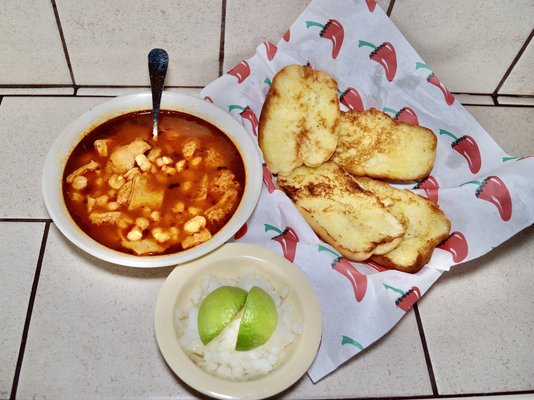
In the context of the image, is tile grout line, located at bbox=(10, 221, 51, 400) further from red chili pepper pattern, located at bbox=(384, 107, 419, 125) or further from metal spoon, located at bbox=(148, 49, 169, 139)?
red chili pepper pattern, located at bbox=(384, 107, 419, 125)

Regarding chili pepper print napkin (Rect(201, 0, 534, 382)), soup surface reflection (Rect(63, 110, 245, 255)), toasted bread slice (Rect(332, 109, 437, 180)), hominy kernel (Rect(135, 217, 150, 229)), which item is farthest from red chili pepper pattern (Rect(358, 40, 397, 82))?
hominy kernel (Rect(135, 217, 150, 229))

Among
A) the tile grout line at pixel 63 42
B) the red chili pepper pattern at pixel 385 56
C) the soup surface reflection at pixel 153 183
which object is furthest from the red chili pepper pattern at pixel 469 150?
the tile grout line at pixel 63 42

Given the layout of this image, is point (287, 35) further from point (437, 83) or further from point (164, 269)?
point (164, 269)

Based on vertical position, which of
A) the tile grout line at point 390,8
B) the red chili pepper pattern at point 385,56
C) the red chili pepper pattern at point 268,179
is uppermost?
the tile grout line at point 390,8

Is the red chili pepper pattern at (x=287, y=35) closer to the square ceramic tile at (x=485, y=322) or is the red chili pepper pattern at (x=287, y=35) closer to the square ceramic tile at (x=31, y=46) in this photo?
the square ceramic tile at (x=31, y=46)

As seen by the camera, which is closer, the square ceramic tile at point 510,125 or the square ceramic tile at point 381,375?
the square ceramic tile at point 381,375

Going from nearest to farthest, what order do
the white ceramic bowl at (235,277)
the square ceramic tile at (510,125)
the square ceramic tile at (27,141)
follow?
the white ceramic bowl at (235,277) < the square ceramic tile at (27,141) < the square ceramic tile at (510,125)

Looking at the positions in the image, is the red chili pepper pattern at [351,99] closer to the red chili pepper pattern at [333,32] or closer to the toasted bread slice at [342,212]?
the red chili pepper pattern at [333,32]

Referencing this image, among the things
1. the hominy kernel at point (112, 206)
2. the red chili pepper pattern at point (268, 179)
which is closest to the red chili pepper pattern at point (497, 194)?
the red chili pepper pattern at point (268, 179)

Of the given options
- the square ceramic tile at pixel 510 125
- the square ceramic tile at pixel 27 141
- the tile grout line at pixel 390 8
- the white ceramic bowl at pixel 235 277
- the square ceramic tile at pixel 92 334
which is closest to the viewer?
the white ceramic bowl at pixel 235 277

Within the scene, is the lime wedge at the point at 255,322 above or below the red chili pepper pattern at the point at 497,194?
below
